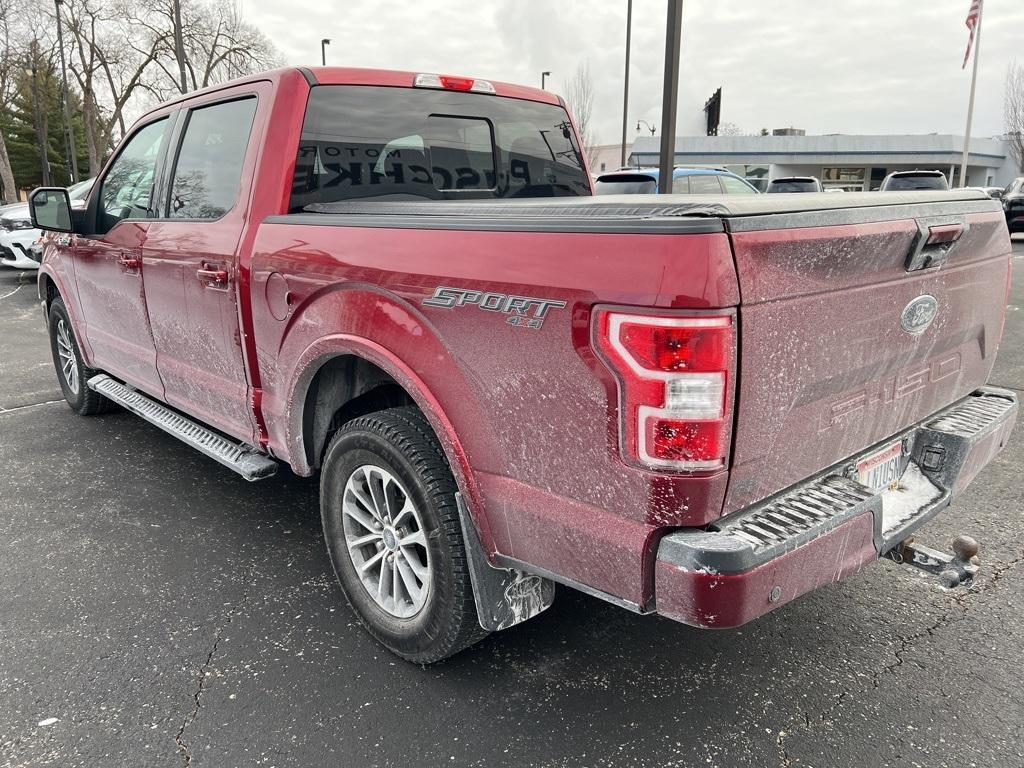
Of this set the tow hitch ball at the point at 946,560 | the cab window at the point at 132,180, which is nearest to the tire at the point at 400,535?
the tow hitch ball at the point at 946,560

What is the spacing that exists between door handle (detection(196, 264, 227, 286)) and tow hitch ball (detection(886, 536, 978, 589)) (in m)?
2.66

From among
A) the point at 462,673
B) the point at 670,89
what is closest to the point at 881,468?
the point at 462,673

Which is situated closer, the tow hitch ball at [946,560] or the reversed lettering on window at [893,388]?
the reversed lettering on window at [893,388]

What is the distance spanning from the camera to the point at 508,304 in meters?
1.98

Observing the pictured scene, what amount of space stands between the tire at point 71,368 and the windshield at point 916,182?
20.9 ft

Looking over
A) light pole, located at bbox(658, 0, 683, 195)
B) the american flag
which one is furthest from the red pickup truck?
the american flag

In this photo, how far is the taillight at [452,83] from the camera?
3469 mm

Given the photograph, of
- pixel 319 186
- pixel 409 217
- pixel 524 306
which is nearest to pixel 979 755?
pixel 524 306

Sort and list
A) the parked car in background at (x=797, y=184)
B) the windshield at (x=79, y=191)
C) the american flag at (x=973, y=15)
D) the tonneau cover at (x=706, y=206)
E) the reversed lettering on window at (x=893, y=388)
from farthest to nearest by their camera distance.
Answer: the american flag at (x=973, y=15) → the windshield at (x=79, y=191) → the parked car in background at (x=797, y=184) → the reversed lettering on window at (x=893, y=388) → the tonneau cover at (x=706, y=206)

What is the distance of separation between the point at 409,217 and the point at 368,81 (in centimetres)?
124

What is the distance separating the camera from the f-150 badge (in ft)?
6.26

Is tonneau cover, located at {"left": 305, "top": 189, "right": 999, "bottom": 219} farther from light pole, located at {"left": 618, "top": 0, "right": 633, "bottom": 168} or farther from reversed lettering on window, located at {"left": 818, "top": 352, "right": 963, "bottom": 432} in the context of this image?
light pole, located at {"left": 618, "top": 0, "right": 633, "bottom": 168}

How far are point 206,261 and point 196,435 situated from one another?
976 mm

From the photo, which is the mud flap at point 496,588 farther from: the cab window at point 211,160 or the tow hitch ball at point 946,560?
the cab window at point 211,160
